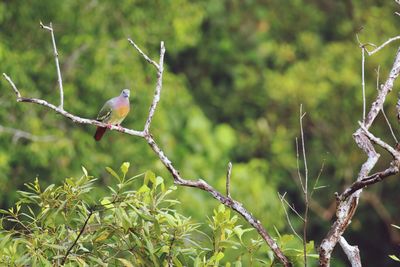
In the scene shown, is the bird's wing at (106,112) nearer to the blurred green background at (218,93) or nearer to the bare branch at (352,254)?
the bare branch at (352,254)

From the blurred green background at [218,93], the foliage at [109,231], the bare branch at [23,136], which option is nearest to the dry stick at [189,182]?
the foliage at [109,231]

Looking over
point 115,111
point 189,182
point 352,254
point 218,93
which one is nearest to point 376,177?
point 352,254

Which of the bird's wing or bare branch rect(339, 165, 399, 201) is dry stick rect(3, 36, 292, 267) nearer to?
bare branch rect(339, 165, 399, 201)

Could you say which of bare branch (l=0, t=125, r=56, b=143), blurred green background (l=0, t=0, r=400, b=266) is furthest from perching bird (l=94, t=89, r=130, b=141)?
bare branch (l=0, t=125, r=56, b=143)

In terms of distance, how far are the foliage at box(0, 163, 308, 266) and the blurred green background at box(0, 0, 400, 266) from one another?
5540 millimetres

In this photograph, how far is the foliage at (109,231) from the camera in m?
4.04

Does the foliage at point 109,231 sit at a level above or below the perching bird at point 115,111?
above

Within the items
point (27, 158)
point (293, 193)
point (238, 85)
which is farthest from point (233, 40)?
point (27, 158)

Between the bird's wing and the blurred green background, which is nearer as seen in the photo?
the bird's wing

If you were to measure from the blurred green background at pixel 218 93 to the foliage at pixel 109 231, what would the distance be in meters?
5.54

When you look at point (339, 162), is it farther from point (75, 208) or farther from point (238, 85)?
point (75, 208)

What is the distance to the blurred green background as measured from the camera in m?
11.5

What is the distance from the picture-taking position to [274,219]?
12.7 m

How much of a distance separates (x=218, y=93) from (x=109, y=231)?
11847 millimetres
